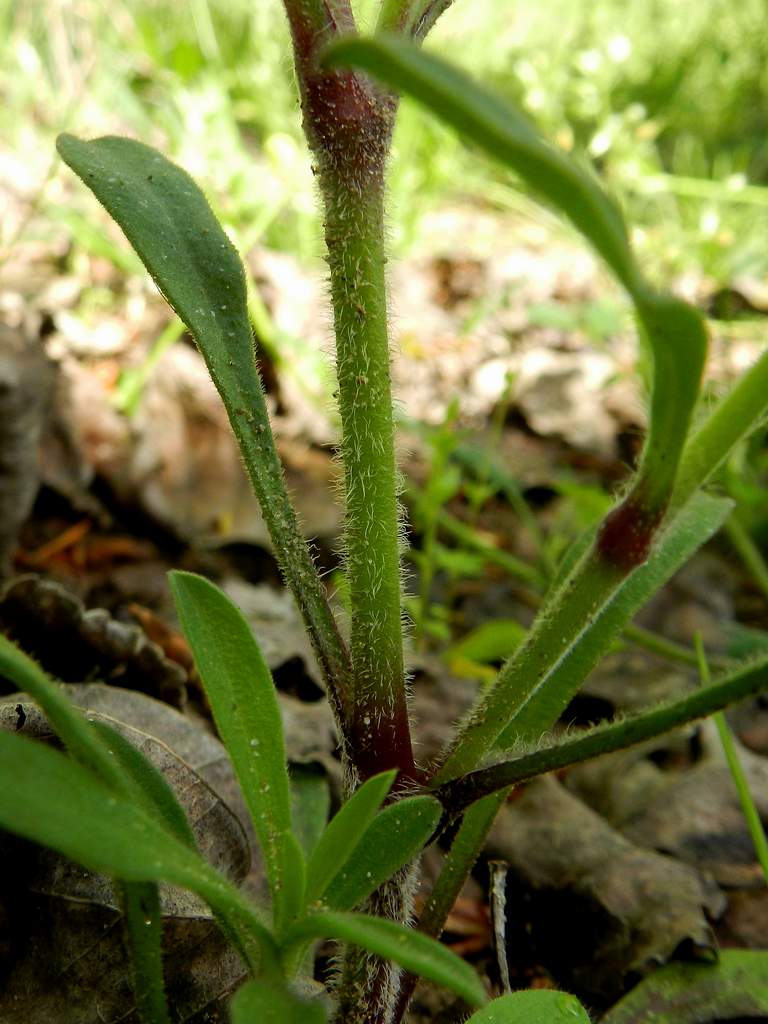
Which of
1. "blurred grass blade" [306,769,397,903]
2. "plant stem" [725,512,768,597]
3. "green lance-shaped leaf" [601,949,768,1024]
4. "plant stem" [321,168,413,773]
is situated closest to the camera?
"blurred grass blade" [306,769,397,903]

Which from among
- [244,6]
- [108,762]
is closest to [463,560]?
[108,762]

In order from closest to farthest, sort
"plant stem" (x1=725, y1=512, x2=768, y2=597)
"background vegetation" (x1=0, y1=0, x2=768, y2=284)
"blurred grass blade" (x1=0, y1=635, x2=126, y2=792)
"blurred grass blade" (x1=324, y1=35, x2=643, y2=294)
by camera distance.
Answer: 1. "blurred grass blade" (x1=324, y1=35, x2=643, y2=294)
2. "blurred grass blade" (x1=0, y1=635, x2=126, y2=792)
3. "plant stem" (x1=725, y1=512, x2=768, y2=597)
4. "background vegetation" (x1=0, y1=0, x2=768, y2=284)

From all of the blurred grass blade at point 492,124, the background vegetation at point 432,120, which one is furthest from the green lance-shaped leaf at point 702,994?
the background vegetation at point 432,120

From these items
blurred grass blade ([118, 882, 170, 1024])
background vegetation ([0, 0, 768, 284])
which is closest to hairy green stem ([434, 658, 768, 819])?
blurred grass blade ([118, 882, 170, 1024])

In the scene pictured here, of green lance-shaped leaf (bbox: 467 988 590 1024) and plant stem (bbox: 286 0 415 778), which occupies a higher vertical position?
plant stem (bbox: 286 0 415 778)

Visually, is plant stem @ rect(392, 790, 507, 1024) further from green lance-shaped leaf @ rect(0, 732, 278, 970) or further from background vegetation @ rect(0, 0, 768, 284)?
background vegetation @ rect(0, 0, 768, 284)

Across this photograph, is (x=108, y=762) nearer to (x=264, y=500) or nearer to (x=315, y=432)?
(x=264, y=500)
